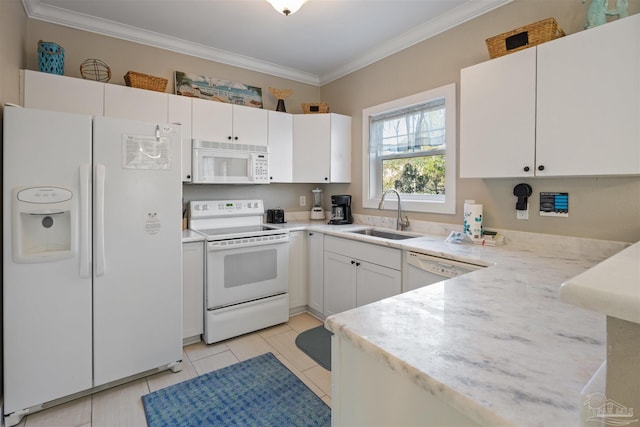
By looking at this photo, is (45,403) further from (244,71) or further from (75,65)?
(244,71)

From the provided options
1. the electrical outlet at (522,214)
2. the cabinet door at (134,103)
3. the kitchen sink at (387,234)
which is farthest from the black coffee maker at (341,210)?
the cabinet door at (134,103)

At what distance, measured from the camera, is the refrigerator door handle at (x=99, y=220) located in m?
1.91

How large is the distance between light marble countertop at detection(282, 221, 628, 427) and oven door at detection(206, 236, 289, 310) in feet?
6.13

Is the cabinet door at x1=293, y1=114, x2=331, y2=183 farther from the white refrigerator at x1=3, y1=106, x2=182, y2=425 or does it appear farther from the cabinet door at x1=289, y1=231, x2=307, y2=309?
the white refrigerator at x1=3, y1=106, x2=182, y2=425

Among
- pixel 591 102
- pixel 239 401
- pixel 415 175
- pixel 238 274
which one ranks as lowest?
pixel 239 401

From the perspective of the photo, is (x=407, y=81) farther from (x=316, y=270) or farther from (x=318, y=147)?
(x=316, y=270)

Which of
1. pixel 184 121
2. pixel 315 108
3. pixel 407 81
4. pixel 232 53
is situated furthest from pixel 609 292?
pixel 232 53

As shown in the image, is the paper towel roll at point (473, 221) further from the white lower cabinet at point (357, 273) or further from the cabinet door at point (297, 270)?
the cabinet door at point (297, 270)

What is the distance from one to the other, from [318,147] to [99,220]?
2.15 meters

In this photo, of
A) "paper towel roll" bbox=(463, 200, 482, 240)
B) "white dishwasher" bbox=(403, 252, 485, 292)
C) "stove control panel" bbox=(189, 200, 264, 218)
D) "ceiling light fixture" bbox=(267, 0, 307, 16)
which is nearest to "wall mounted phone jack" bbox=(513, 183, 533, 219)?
"paper towel roll" bbox=(463, 200, 482, 240)

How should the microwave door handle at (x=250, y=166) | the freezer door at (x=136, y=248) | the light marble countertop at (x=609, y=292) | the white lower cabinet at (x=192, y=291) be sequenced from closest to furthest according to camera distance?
the light marble countertop at (x=609, y=292) < the freezer door at (x=136, y=248) < the white lower cabinet at (x=192, y=291) < the microwave door handle at (x=250, y=166)

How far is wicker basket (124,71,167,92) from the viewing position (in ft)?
8.57

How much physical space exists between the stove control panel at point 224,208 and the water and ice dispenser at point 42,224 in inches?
47.3

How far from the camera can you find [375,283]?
247 centimetres
